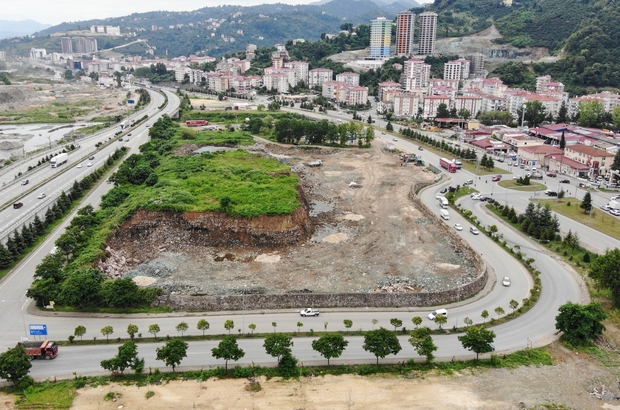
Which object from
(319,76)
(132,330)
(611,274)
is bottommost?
(132,330)

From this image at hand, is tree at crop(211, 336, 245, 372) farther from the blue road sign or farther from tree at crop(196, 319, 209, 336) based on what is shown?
the blue road sign

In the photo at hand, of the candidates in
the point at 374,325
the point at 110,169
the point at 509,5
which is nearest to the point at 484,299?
the point at 374,325

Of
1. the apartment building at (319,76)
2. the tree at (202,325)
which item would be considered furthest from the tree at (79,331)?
the apartment building at (319,76)

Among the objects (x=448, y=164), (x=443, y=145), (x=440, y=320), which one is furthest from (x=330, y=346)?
(x=443, y=145)

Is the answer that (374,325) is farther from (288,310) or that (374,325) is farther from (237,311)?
(237,311)

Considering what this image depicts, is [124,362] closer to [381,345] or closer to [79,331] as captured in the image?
[79,331]

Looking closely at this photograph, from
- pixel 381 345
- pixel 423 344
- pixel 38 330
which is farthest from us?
pixel 38 330

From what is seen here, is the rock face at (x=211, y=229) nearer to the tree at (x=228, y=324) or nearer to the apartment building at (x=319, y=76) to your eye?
the tree at (x=228, y=324)
